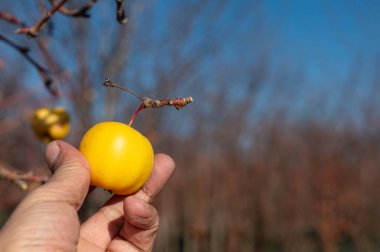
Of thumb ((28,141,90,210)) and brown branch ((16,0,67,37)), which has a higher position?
brown branch ((16,0,67,37))

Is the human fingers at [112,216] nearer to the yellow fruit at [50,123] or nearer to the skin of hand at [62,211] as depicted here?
the skin of hand at [62,211]

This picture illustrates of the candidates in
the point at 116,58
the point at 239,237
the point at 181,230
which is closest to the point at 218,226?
the point at 239,237

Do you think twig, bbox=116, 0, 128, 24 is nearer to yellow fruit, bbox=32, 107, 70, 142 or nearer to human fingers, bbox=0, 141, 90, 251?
human fingers, bbox=0, 141, 90, 251

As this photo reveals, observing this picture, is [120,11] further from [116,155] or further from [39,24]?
[116,155]

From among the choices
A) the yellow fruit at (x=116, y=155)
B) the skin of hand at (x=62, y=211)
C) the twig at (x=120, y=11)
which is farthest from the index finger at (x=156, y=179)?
the twig at (x=120, y=11)

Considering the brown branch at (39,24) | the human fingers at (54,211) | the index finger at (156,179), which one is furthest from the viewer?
the index finger at (156,179)

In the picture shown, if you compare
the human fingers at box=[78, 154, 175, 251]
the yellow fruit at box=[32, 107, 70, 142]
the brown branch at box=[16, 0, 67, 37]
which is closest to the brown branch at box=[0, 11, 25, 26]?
the brown branch at box=[16, 0, 67, 37]
